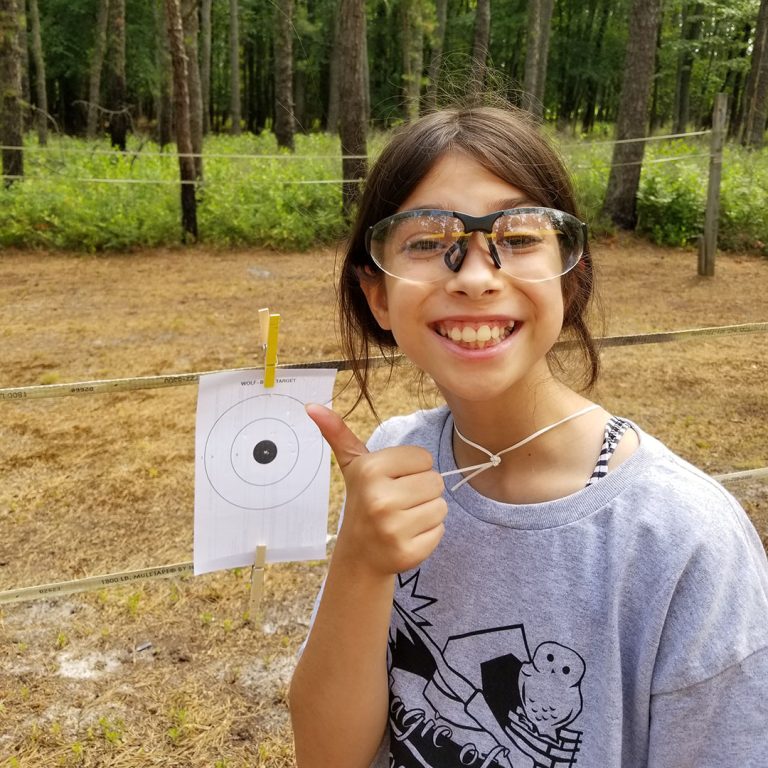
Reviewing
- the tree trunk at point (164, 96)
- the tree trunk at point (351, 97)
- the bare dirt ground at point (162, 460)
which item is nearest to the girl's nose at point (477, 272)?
the bare dirt ground at point (162, 460)

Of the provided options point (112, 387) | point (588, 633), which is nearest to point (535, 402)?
point (588, 633)

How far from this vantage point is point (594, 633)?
2.74 feet

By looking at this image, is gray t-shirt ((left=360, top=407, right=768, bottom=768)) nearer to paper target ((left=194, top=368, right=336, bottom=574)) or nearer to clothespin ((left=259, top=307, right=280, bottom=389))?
clothespin ((left=259, top=307, right=280, bottom=389))

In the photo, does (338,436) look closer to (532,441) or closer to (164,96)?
(532,441)

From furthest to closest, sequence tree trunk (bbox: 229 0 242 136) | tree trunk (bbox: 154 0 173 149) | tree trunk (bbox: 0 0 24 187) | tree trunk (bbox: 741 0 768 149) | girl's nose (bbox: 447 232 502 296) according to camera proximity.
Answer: tree trunk (bbox: 229 0 242 136) < tree trunk (bbox: 154 0 173 149) < tree trunk (bbox: 741 0 768 149) < tree trunk (bbox: 0 0 24 187) < girl's nose (bbox: 447 232 502 296)

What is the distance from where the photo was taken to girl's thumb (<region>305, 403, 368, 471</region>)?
96 centimetres

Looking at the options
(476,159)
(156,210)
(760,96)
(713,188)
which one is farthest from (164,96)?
(476,159)

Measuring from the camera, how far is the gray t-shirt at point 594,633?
0.78 meters

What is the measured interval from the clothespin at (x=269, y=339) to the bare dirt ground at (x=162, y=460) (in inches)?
46.4

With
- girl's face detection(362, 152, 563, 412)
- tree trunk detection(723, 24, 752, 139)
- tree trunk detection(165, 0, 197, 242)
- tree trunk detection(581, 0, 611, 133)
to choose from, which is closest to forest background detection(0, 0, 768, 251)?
tree trunk detection(165, 0, 197, 242)

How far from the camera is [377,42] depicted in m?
33.9

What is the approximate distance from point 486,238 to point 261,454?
1.14m

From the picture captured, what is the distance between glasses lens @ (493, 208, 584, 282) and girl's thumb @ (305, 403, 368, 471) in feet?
0.97

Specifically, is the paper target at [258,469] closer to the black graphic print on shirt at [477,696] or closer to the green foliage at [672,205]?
the black graphic print on shirt at [477,696]
